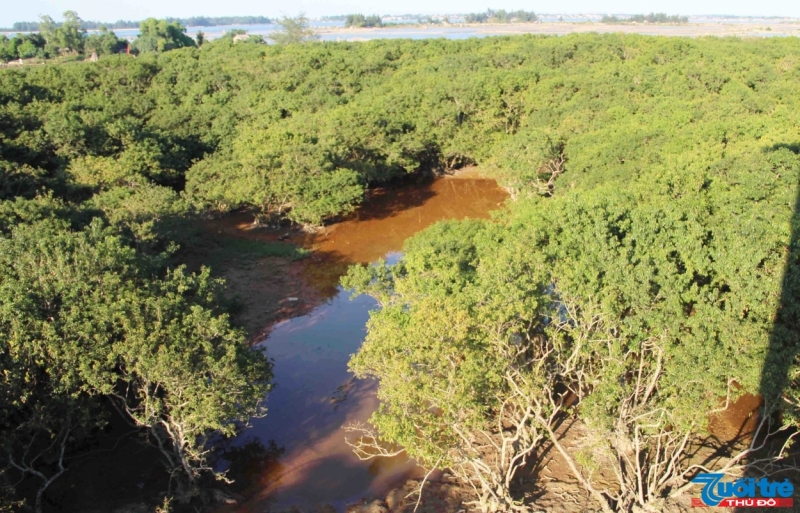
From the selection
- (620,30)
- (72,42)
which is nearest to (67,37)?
(72,42)

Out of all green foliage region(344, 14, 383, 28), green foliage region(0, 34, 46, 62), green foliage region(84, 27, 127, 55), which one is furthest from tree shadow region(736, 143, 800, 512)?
green foliage region(344, 14, 383, 28)

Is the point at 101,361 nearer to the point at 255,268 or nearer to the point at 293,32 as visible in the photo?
the point at 255,268

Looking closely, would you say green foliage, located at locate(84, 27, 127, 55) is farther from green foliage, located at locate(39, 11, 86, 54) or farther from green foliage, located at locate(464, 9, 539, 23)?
green foliage, located at locate(464, 9, 539, 23)

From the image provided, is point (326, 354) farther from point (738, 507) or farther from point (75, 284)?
point (738, 507)

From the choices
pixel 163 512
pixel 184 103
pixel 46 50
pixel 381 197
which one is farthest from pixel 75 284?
pixel 46 50

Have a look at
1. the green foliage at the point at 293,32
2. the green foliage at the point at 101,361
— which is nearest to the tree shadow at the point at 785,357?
the green foliage at the point at 101,361

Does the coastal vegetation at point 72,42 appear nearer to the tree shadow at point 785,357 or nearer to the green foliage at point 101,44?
the green foliage at point 101,44

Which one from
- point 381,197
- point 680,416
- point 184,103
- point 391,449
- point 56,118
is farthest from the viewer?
point 184,103
